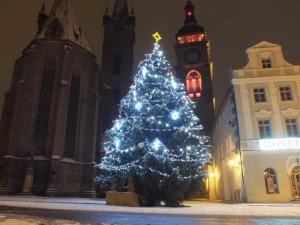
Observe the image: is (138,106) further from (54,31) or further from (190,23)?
(190,23)

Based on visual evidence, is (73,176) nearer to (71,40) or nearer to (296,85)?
(71,40)

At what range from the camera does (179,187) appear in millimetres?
13547

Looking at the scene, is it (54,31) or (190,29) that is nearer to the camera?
(54,31)

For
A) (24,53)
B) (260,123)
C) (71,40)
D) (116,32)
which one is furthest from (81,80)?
(260,123)

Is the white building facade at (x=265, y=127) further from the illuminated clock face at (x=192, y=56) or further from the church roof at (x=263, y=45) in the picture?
the illuminated clock face at (x=192, y=56)

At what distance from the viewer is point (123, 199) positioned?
1423 cm

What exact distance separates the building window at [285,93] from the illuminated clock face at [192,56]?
112ft

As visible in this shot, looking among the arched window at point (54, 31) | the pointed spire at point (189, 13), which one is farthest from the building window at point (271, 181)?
the pointed spire at point (189, 13)

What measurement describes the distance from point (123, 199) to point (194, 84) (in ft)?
132

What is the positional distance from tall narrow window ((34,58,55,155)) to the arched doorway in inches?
966

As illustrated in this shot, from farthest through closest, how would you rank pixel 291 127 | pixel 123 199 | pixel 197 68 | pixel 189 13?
pixel 189 13
pixel 197 68
pixel 291 127
pixel 123 199

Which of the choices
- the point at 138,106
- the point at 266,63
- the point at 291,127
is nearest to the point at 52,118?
the point at 138,106

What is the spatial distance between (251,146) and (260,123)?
75.7 inches

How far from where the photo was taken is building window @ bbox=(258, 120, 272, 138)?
760 inches
